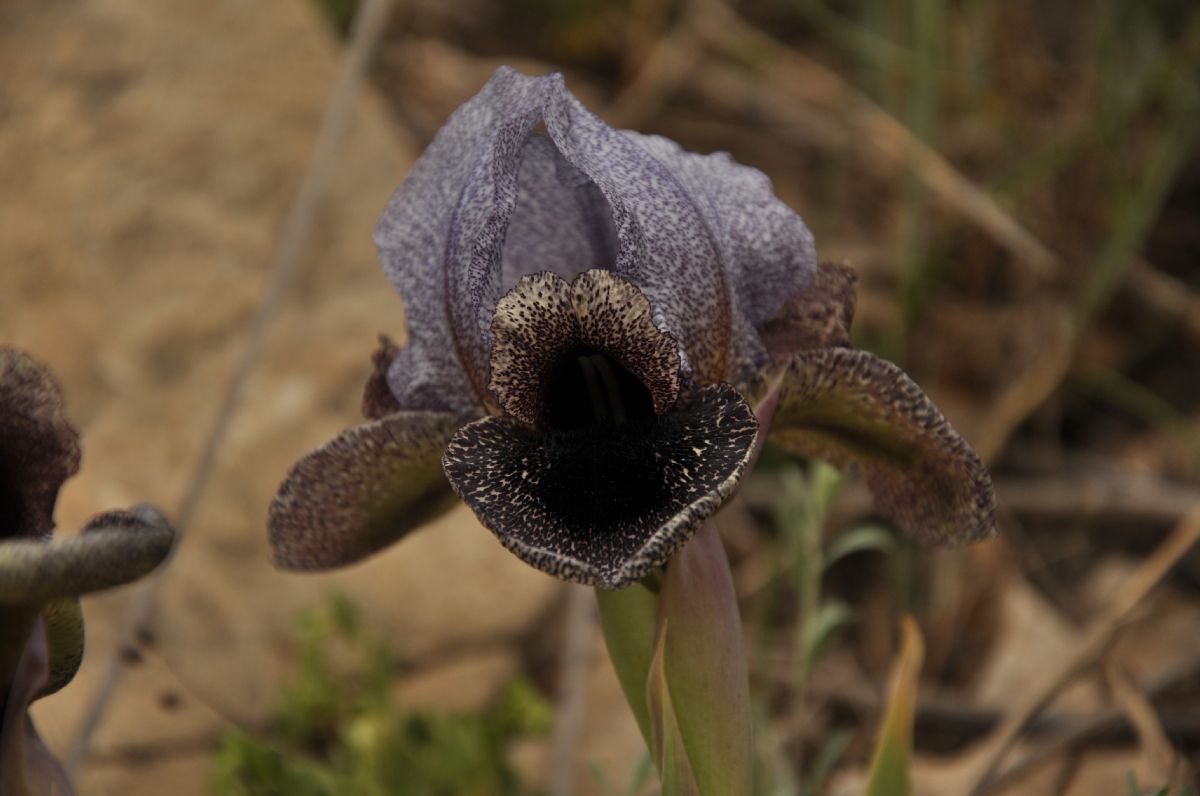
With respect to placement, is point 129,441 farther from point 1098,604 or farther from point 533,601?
point 1098,604

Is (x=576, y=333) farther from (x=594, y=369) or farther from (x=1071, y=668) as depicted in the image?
(x=1071, y=668)

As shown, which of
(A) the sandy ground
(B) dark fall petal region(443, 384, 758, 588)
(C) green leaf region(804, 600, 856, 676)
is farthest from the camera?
(A) the sandy ground

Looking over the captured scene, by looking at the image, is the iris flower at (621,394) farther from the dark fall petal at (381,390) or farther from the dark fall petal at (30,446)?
the dark fall petal at (30,446)

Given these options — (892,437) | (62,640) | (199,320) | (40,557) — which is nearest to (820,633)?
(892,437)

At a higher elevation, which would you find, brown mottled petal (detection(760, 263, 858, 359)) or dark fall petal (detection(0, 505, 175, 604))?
dark fall petal (detection(0, 505, 175, 604))

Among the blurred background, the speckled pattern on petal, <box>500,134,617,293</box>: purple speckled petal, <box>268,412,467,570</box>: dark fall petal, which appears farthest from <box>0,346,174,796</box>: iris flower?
the blurred background

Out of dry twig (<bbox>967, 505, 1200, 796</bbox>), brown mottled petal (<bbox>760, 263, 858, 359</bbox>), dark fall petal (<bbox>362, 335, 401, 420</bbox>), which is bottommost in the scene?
dry twig (<bbox>967, 505, 1200, 796</bbox>)

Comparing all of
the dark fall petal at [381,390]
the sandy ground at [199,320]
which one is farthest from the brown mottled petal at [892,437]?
the sandy ground at [199,320]

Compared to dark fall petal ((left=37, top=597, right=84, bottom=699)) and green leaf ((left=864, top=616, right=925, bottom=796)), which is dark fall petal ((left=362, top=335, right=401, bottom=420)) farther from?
green leaf ((left=864, top=616, right=925, bottom=796))
